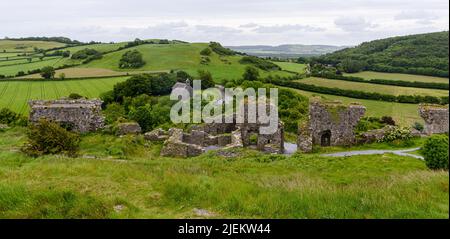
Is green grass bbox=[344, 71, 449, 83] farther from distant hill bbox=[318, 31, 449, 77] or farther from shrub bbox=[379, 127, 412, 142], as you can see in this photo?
shrub bbox=[379, 127, 412, 142]

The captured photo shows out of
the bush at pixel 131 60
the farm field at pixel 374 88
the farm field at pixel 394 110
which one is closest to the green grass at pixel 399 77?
the farm field at pixel 374 88

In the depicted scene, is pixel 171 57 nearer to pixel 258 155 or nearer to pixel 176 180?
pixel 258 155

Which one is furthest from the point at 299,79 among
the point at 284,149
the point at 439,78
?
the point at 284,149

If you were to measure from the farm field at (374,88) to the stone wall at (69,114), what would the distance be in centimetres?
4158

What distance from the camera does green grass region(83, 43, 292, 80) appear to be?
270ft

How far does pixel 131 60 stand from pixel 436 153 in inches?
3006

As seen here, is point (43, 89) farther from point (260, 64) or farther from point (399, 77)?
point (399, 77)

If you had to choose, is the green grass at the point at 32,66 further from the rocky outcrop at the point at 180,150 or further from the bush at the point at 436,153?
the bush at the point at 436,153

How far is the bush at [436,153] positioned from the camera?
15.0 metres

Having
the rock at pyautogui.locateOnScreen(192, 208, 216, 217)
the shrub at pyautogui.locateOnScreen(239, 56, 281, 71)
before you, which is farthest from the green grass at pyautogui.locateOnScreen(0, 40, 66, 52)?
the rock at pyautogui.locateOnScreen(192, 208, 216, 217)

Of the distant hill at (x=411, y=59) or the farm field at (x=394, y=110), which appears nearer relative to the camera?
the farm field at (x=394, y=110)

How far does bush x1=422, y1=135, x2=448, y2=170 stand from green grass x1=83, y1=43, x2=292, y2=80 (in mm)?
61788

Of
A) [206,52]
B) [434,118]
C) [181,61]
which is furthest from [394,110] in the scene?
[206,52]
